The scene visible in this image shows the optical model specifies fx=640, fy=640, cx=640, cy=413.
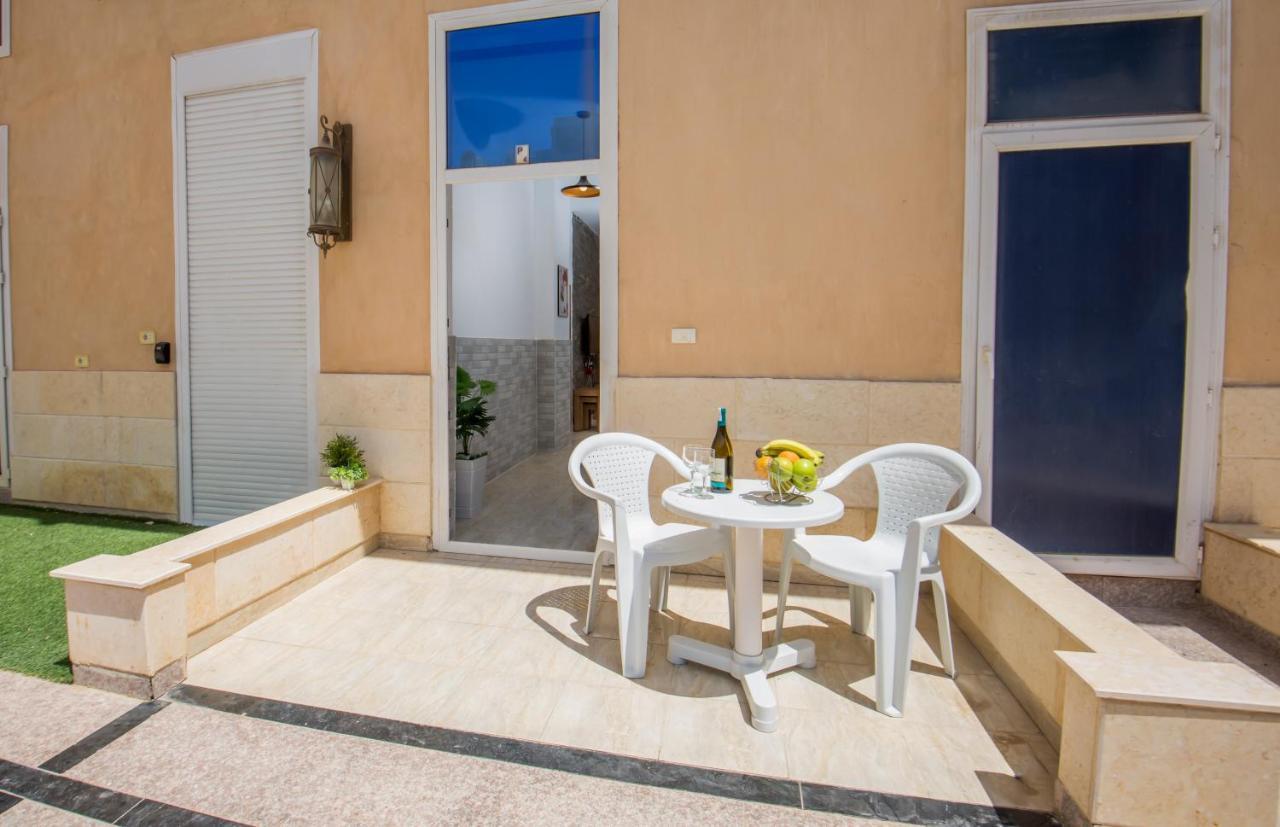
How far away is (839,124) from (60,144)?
5.51 m

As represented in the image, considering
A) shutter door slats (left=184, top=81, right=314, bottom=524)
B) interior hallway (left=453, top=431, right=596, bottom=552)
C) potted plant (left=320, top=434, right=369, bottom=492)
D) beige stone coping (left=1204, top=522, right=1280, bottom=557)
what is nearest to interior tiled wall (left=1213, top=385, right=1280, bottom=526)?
beige stone coping (left=1204, top=522, right=1280, bottom=557)

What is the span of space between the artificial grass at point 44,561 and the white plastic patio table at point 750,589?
2417 mm

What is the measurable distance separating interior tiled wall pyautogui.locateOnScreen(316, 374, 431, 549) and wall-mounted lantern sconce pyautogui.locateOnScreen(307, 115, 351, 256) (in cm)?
90

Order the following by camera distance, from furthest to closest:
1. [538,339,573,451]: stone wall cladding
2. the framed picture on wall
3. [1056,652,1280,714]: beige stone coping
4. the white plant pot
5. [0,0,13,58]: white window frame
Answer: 1. the framed picture on wall
2. [538,339,573,451]: stone wall cladding
3. [0,0,13,58]: white window frame
4. the white plant pot
5. [1056,652,1280,714]: beige stone coping

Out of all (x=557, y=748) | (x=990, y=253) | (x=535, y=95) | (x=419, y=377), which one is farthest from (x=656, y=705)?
(x=535, y=95)

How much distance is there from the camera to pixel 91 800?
1.81 m

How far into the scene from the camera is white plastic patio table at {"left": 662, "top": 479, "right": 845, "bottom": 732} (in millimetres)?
2199

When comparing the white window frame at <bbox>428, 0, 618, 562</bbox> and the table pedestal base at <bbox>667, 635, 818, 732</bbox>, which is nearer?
the table pedestal base at <bbox>667, 635, 818, 732</bbox>

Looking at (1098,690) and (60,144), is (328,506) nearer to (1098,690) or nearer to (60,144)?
(1098,690)

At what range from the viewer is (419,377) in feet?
12.9

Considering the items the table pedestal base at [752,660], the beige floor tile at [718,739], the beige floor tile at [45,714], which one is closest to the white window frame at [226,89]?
the beige floor tile at [45,714]

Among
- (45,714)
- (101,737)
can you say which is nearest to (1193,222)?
(101,737)

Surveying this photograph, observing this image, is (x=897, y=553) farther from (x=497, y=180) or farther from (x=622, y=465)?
(x=497, y=180)

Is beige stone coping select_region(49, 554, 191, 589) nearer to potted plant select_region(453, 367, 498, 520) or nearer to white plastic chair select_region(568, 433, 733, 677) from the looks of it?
white plastic chair select_region(568, 433, 733, 677)
